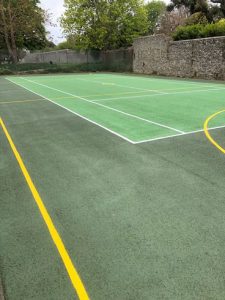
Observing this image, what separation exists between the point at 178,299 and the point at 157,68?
35.2 metres

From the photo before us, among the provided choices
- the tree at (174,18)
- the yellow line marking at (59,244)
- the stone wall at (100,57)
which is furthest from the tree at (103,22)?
the yellow line marking at (59,244)

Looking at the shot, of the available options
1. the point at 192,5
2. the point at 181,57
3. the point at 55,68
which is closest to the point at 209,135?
the point at 181,57

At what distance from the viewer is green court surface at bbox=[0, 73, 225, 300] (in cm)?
404

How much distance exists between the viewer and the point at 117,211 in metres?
5.76

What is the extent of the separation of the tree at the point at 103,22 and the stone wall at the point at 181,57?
6.86m

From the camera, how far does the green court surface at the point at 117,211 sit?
4039 mm

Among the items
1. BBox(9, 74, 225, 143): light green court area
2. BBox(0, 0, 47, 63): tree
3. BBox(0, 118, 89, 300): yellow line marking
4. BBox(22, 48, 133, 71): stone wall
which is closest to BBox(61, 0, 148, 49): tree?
BBox(22, 48, 133, 71): stone wall

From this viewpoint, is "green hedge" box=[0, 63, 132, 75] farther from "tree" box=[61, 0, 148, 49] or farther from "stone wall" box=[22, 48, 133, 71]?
"tree" box=[61, 0, 148, 49]

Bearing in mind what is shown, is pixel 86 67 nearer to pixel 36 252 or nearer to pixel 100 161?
pixel 100 161

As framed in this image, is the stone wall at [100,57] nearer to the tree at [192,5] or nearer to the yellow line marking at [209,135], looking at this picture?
the tree at [192,5]

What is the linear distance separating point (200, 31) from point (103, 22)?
17.3m

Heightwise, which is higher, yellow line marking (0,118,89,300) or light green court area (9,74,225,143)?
light green court area (9,74,225,143)

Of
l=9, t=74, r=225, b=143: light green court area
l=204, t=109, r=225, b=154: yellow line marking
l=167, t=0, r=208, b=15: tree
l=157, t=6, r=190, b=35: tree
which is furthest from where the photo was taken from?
l=157, t=6, r=190, b=35: tree

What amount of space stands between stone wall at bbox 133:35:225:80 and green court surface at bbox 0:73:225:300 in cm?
1852
